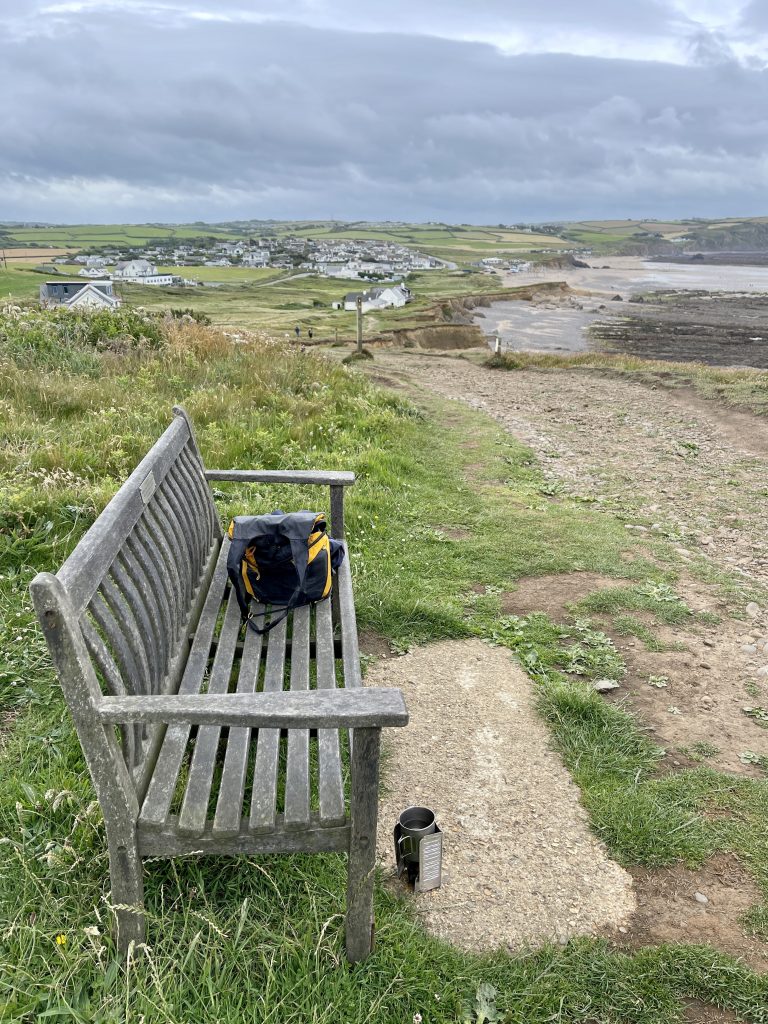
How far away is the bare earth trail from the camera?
2850 mm

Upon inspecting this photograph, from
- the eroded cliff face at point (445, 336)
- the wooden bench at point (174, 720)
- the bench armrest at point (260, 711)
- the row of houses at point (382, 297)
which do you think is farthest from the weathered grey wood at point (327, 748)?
the row of houses at point (382, 297)

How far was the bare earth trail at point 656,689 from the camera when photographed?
2850 millimetres

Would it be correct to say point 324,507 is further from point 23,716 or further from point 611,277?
point 611,277

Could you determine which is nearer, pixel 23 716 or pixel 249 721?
pixel 249 721

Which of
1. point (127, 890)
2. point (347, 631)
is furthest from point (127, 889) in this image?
point (347, 631)

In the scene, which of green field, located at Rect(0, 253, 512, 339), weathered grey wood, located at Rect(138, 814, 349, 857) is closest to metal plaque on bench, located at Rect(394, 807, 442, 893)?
weathered grey wood, located at Rect(138, 814, 349, 857)

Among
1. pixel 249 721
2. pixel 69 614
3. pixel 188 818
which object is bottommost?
pixel 188 818

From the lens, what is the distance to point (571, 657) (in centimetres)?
473

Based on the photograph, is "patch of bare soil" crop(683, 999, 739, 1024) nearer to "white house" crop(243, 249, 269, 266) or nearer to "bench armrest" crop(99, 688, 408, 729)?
"bench armrest" crop(99, 688, 408, 729)

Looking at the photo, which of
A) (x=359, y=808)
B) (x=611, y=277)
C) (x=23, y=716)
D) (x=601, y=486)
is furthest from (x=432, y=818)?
(x=611, y=277)

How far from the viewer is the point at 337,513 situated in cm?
458

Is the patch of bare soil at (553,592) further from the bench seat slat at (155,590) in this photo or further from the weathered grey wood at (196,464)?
the bench seat slat at (155,590)

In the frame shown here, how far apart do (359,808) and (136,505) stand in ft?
4.84

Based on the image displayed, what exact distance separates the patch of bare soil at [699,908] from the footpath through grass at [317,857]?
0.07 meters
